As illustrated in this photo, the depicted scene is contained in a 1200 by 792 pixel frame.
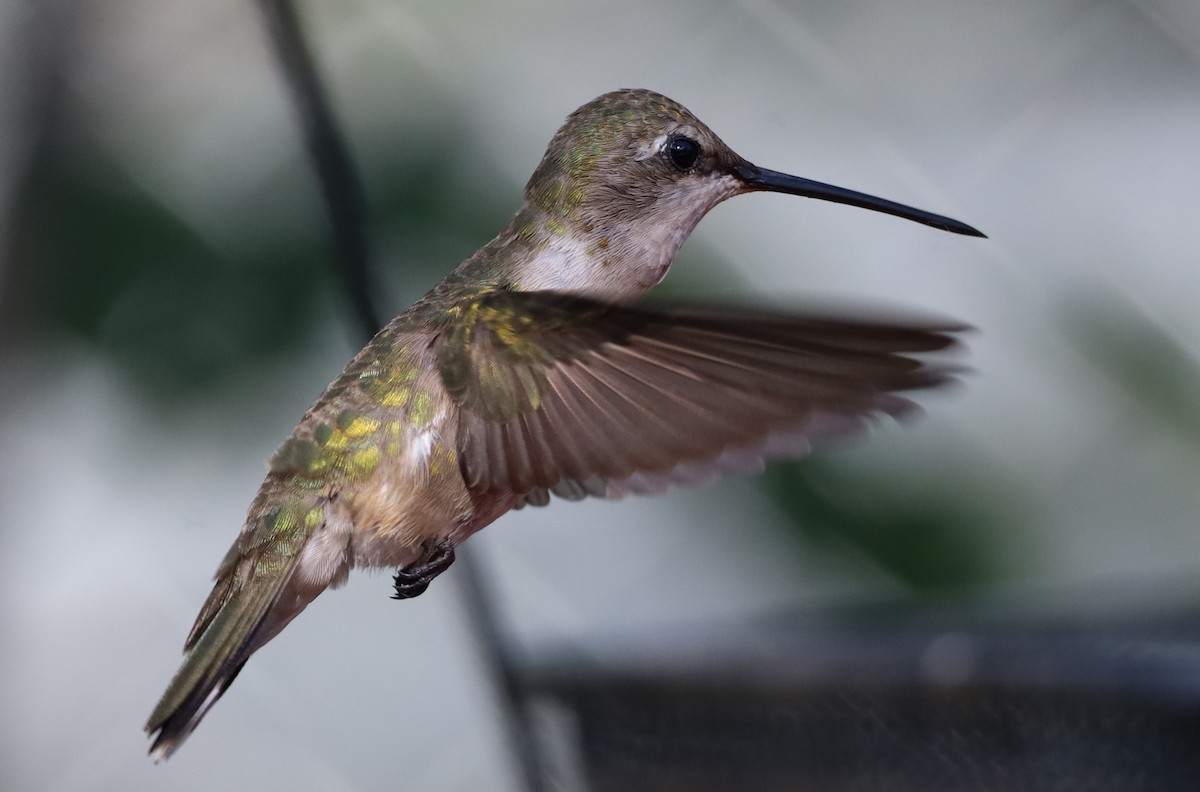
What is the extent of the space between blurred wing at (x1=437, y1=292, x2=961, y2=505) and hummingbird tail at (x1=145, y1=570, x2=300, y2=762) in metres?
0.15

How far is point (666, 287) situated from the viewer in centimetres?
163

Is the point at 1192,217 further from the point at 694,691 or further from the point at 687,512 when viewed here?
the point at 694,691

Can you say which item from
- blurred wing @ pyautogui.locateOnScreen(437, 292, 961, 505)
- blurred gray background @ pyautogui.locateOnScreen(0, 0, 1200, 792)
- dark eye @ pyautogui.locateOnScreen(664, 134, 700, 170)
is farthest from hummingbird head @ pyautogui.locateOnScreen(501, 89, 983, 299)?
blurred gray background @ pyautogui.locateOnScreen(0, 0, 1200, 792)

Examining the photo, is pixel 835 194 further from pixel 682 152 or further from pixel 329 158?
pixel 329 158

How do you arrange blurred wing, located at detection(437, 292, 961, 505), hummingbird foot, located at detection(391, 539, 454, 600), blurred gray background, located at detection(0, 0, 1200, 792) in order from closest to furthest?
blurred wing, located at detection(437, 292, 961, 505), hummingbird foot, located at detection(391, 539, 454, 600), blurred gray background, located at detection(0, 0, 1200, 792)

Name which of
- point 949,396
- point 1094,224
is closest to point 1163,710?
point 949,396

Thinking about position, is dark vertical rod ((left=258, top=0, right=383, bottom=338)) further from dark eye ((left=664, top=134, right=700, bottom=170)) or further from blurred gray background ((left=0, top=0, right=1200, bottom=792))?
blurred gray background ((left=0, top=0, right=1200, bottom=792))

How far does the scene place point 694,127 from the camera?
34.1 inches

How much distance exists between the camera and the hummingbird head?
0.84 meters

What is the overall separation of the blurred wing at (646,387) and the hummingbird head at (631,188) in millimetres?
105

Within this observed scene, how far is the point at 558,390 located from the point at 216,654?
25 centimetres

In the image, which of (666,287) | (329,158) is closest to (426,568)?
(329,158)

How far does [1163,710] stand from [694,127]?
2.02 feet

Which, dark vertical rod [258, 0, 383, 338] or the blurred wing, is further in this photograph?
dark vertical rod [258, 0, 383, 338]
